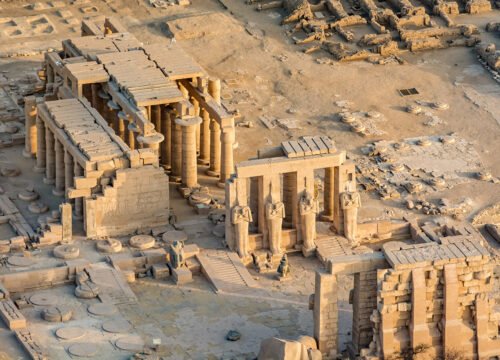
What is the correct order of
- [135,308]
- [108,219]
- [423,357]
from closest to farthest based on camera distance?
[423,357] → [135,308] → [108,219]

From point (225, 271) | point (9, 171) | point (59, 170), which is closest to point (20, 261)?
point (59, 170)

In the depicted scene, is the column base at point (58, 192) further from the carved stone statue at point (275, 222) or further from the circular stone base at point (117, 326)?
the circular stone base at point (117, 326)

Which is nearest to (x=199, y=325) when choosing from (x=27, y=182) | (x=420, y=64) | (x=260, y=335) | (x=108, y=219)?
(x=260, y=335)

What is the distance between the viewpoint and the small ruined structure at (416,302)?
91.4 m

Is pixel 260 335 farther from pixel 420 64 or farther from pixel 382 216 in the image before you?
pixel 420 64

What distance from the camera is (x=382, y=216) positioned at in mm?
109562

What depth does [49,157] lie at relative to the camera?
11119 cm

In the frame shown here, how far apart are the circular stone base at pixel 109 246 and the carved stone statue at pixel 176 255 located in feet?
10.2

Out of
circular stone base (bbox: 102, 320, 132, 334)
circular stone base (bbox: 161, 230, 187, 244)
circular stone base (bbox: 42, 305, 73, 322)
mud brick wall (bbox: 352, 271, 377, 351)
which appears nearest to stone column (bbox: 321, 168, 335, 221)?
circular stone base (bbox: 161, 230, 187, 244)

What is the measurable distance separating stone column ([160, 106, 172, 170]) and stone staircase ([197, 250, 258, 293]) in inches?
432

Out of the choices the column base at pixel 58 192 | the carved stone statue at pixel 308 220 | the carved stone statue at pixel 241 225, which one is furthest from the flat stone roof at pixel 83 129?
the carved stone statue at pixel 308 220

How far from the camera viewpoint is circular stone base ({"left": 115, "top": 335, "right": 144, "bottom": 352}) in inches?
3706

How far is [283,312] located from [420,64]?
37.0 meters

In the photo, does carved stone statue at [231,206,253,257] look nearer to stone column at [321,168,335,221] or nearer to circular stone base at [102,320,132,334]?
stone column at [321,168,335,221]
